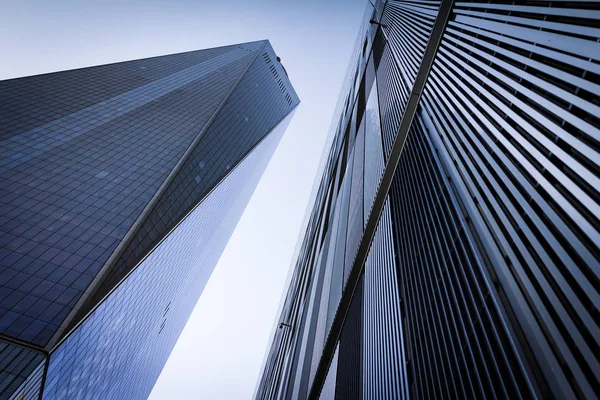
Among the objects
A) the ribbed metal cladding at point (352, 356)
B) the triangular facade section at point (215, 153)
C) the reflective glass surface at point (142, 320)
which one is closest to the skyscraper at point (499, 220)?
the ribbed metal cladding at point (352, 356)

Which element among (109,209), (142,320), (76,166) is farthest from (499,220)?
(76,166)

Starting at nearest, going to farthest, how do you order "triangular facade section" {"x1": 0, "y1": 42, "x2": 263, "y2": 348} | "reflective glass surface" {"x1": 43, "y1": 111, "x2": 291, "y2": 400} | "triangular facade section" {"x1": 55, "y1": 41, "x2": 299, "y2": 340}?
"triangular facade section" {"x1": 0, "y1": 42, "x2": 263, "y2": 348}, "reflective glass surface" {"x1": 43, "y1": 111, "x2": 291, "y2": 400}, "triangular facade section" {"x1": 55, "y1": 41, "x2": 299, "y2": 340}

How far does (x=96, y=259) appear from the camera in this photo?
34062 millimetres

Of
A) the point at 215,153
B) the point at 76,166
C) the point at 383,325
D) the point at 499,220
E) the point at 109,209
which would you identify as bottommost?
the point at 499,220

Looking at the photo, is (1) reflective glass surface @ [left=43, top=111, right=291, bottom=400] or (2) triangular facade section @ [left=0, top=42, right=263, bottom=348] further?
(1) reflective glass surface @ [left=43, top=111, right=291, bottom=400]

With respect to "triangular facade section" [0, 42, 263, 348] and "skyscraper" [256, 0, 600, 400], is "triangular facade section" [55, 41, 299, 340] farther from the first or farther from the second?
"skyscraper" [256, 0, 600, 400]

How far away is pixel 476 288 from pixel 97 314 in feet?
114

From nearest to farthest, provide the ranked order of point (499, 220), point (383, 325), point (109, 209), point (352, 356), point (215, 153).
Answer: point (499, 220)
point (383, 325)
point (352, 356)
point (109, 209)
point (215, 153)

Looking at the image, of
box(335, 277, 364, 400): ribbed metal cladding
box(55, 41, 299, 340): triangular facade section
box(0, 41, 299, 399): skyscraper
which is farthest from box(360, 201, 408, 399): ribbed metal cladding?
box(55, 41, 299, 340): triangular facade section

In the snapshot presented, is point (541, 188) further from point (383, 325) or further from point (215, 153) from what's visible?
point (215, 153)

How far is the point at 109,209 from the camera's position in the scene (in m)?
A: 39.8

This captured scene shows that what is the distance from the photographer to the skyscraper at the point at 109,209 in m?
29.4

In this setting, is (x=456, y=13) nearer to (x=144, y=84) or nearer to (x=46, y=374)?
(x=46, y=374)

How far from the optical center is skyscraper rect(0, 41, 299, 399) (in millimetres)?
29438
